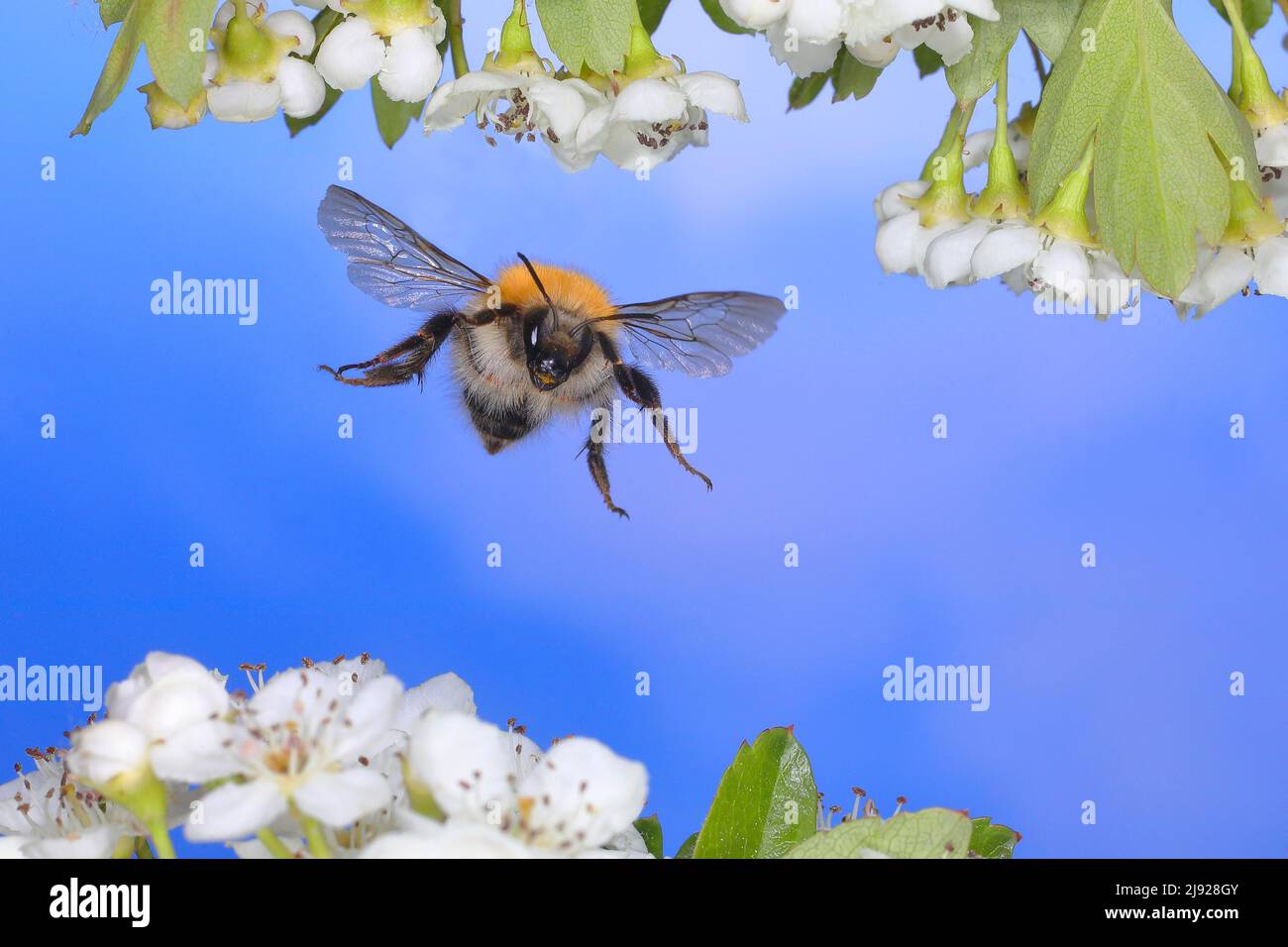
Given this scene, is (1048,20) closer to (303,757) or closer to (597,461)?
(597,461)

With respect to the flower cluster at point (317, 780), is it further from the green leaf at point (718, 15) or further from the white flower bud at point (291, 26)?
the green leaf at point (718, 15)

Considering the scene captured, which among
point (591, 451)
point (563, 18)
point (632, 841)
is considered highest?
point (563, 18)

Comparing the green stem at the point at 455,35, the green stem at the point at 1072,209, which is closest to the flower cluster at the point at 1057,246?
the green stem at the point at 1072,209
